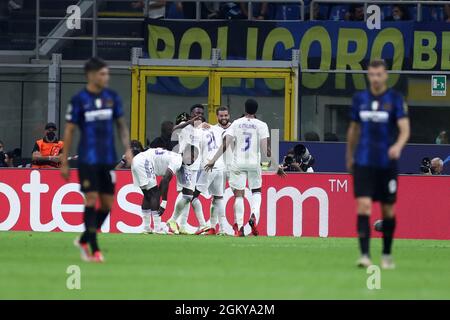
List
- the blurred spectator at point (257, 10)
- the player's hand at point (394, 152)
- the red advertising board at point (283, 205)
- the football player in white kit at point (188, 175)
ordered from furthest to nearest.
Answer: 1. the blurred spectator at point (257, 10)
2. the red advertising board at point (283, 205)
3. the football player in white kit at point (188, 175)
4. the player's hand at point (394, 152)

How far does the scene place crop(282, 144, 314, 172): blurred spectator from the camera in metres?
30.6

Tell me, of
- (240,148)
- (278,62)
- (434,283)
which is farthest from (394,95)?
(278,62)

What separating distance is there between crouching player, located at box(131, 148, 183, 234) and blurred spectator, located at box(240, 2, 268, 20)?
24.7 feet

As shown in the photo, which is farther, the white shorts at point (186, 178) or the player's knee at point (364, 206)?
the white shorts at point (186, 178)

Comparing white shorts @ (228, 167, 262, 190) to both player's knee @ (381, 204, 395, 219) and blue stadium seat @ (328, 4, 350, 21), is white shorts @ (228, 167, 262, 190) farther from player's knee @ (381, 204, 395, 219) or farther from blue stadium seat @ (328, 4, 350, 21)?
player's knee @ (381, 204, 395, 219)

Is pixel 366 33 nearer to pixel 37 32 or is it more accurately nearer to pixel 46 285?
pixel 37 32

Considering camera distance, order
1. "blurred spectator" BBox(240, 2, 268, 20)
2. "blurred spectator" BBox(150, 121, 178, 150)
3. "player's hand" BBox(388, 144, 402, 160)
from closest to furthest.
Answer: "player's hand" BBox(388, 144, 402, 160)
"blurred spectator" BBox(150, 121, 178, 150)
"blurred spectator" BBox(240, 2, 268, 20)

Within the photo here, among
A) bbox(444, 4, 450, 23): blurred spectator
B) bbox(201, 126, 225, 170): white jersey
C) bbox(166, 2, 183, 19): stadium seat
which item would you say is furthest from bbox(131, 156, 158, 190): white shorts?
bbox(444, 4, 450, 23): blurred spectator

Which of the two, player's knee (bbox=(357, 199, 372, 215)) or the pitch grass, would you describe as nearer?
the pitch grass

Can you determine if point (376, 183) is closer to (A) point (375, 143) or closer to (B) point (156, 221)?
(A) point (375, 143)

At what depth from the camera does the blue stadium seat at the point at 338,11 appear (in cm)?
3438

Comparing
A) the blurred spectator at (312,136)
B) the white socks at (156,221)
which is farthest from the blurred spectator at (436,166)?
the white socks at (156,221)

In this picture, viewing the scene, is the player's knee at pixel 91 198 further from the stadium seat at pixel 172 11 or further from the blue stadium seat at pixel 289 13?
the stadium seat at pixel 172 11

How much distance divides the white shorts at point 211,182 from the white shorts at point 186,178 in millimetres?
293
